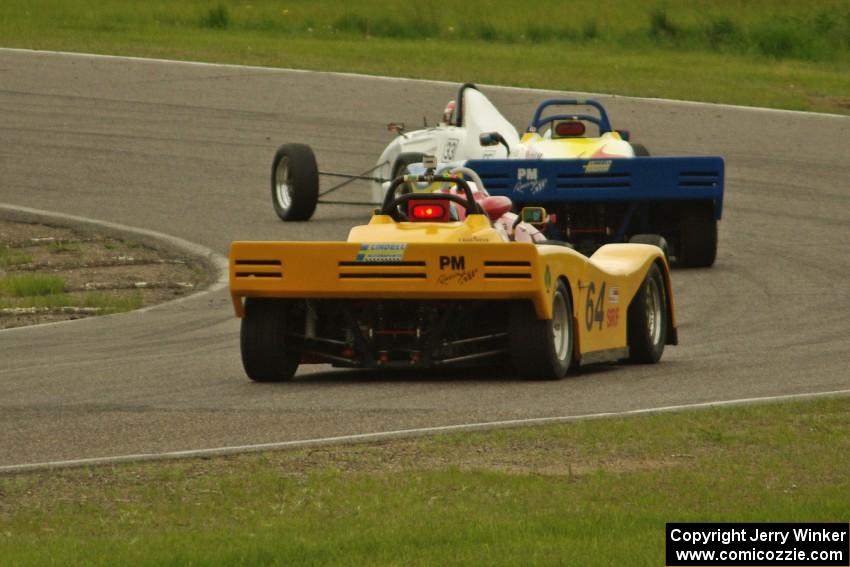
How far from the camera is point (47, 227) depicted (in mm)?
21516

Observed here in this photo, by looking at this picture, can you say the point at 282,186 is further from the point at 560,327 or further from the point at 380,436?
the point at 380,436

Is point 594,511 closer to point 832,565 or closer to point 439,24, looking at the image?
point 832,565

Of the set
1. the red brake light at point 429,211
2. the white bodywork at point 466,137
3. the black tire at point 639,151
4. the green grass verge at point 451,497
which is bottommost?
the black tire at point 639,151

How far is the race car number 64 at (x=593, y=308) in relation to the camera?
11469mm

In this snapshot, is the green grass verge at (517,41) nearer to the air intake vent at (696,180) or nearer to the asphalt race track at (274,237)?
the asphalt race track at (274,237)

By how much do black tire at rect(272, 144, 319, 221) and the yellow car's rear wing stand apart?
33.3 feet

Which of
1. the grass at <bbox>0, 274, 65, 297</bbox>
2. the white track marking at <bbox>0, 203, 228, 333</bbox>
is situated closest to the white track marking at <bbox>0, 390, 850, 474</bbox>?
the white track marking at <bbox>0, 203, 228, 333</bbox>

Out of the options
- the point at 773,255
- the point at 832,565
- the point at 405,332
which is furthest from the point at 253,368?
the point at 773,255

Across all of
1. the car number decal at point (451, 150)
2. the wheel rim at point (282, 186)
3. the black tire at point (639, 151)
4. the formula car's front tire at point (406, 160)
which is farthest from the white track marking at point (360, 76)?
the formula car's front tire at point (406, 160)

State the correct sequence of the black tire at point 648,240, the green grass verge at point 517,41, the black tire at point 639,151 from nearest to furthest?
the black tire at point 648,240, the black tire at point 639,151, the green grass verge at point 517,41

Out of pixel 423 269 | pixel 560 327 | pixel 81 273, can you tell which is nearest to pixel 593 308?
pixel 560 327

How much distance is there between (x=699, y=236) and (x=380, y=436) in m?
9.98

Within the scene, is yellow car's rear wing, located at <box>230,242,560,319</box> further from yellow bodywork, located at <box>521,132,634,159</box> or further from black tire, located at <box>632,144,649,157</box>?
black tire, located at <box>632,144,649,157</box>

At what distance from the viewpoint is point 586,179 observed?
1786 cm
